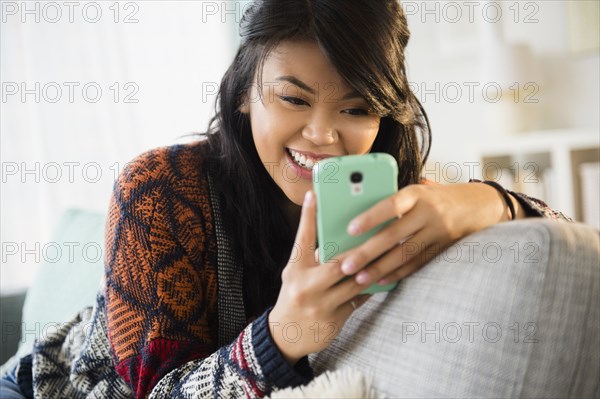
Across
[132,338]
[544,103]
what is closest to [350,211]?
[132,338]

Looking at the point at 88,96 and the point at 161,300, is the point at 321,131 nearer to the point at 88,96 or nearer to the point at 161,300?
the point at 161,300

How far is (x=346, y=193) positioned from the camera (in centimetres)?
67

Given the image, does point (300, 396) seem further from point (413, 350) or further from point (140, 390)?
point (140, 390)

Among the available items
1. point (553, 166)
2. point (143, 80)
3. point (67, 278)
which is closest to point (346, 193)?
point (67, 278)

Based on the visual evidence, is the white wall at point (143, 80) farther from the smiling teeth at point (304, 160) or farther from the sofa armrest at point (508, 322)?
the sofa armrest at point (508, 322)

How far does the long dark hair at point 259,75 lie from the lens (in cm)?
96

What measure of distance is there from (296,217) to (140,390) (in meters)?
0.46

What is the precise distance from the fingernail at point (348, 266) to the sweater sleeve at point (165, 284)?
0.46 ft

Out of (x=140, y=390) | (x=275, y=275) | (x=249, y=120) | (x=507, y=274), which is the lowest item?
(x=140, y=390)

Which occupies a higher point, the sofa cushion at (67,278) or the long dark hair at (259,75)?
the long dark hair at (259,75)

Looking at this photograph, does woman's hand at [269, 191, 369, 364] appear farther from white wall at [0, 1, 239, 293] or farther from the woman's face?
white wall at [0, 1, 239, 293]

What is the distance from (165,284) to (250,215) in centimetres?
23

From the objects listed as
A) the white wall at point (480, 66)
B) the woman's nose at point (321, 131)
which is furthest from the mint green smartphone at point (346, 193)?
the white wall at point (480, 66)

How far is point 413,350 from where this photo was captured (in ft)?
1.97
